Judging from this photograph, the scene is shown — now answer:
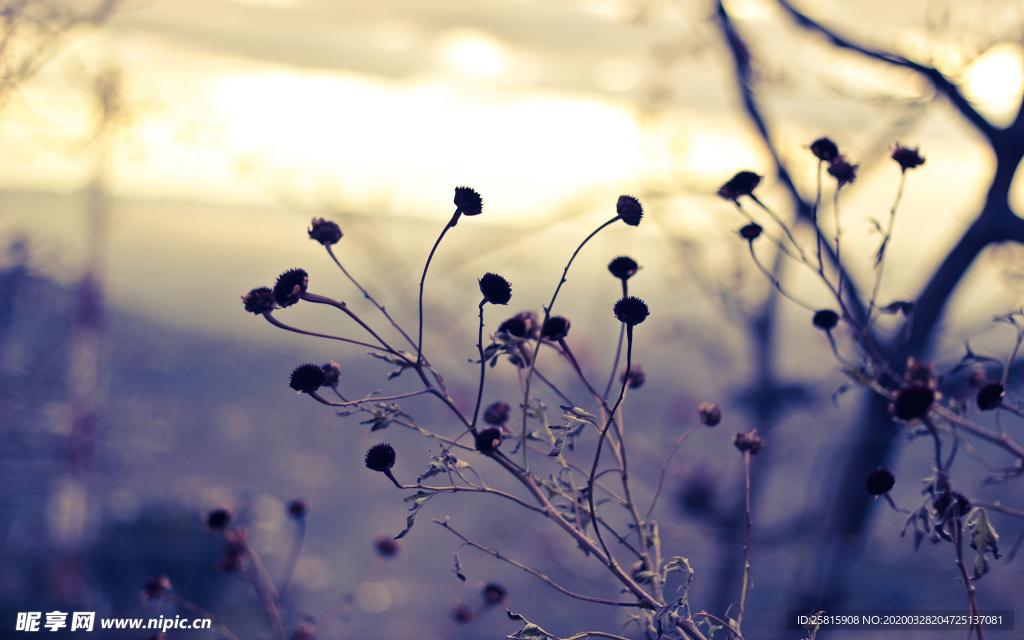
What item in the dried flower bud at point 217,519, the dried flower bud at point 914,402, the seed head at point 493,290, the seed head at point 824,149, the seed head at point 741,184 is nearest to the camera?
the dried flower bud at point 914,402

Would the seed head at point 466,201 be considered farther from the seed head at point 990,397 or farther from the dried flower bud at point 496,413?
the seed head at point 990,397

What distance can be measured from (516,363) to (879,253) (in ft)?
2.38

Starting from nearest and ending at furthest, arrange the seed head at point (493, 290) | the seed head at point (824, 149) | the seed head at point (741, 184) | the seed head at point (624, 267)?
the seed head at point (493, 290) → the seed head at point (624, 267) → the seed head at point (741, 184) → the seed head at point (824, 149)

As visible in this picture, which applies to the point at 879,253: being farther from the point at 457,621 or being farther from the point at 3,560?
the point at 3,560

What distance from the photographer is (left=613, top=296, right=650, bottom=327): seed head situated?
0.85 metres

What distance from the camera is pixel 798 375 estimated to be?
10.4 ft

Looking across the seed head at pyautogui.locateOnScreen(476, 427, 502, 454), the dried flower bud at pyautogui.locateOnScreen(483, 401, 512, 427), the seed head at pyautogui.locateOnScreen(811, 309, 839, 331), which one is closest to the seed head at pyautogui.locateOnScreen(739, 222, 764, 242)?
the seed head at pyautogui.locateOnScreen(811, 309, 839, 331)

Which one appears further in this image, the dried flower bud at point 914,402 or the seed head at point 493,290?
the seed head at point 493,290

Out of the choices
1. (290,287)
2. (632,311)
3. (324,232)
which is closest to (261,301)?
→ (290,287)

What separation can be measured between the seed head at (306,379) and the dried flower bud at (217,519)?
25.9 inches

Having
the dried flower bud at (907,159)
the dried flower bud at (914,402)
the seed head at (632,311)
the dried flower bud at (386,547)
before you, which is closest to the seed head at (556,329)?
the seed head at (632,311)

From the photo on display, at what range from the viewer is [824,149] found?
4.07 feet

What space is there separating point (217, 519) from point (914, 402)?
4.48 ft

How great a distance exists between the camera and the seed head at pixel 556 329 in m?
0.92
